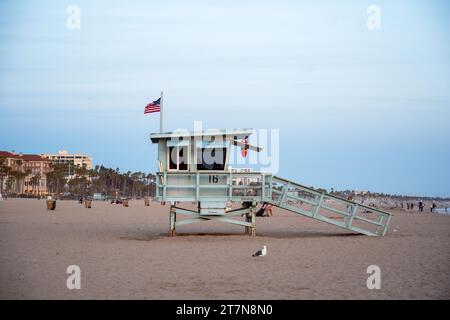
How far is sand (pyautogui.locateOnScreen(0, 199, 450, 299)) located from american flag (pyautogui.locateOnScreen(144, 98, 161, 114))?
5077 millimetres

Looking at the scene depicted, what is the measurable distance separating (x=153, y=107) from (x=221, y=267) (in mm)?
11418

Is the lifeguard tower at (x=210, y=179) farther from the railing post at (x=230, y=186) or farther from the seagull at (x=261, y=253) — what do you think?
the seagull at (x=261, y=253)

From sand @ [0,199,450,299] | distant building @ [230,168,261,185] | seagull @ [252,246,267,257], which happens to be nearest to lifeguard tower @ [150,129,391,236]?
distant building @ [230,168,261,185]

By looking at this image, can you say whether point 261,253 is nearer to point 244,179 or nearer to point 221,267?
point 221,267

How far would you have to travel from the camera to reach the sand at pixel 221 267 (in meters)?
12.0

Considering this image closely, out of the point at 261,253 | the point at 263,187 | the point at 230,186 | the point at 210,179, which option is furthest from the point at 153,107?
the point at 261,253

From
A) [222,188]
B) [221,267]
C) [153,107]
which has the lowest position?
[221,267]

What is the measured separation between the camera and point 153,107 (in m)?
25.5

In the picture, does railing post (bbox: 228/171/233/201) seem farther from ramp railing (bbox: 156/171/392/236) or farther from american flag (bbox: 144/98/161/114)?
american flag (bbox: 144/98/161/114)

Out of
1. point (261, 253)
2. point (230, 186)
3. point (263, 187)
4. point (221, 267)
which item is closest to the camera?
point (221, 267)
